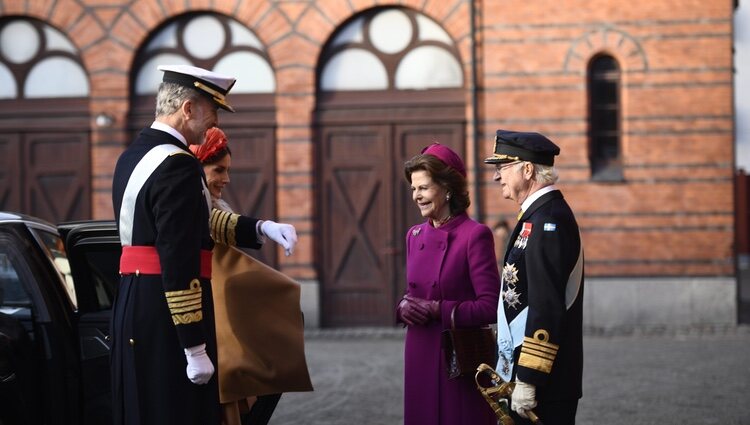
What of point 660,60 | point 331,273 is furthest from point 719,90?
point 331,273

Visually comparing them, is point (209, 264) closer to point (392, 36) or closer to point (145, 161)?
point (145, 161)

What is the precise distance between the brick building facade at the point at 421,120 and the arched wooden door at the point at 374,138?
3 centimetres

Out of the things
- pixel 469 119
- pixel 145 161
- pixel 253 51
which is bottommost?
pixel 145 161

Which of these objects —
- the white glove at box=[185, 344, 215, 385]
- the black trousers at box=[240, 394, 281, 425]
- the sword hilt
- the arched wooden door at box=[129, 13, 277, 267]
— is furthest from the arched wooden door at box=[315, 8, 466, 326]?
the white glove at box=[185, 344, 215, 385]

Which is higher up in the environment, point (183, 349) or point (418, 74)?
point (418, 74)

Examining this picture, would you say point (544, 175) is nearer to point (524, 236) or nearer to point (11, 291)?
point (524, 236)

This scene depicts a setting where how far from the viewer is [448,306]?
495cm

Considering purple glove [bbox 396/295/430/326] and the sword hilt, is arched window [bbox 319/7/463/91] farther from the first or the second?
the sword hilt

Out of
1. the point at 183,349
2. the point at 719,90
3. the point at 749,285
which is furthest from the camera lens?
the point at 749,285

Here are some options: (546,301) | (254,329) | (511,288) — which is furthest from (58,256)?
(546,301)

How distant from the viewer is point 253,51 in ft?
55.5

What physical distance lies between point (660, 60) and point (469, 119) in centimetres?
284

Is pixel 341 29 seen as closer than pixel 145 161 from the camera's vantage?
No

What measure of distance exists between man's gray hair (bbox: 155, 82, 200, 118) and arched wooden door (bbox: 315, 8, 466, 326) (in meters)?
12.1
